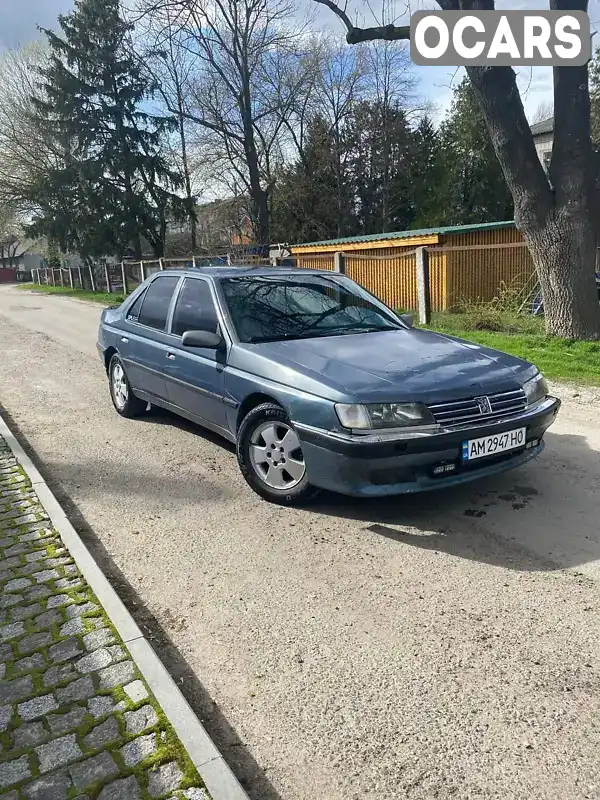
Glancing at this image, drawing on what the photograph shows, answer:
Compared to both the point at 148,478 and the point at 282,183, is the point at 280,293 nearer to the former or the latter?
the point at 148,478

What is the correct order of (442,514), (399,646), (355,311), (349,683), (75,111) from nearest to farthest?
(349,683), (399,646), (442,514), (355,311), (75,111)

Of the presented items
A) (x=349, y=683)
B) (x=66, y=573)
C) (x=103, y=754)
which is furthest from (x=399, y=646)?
(x=66, y=573)

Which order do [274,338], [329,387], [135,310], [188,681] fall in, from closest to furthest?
[188,681], [329,387], [274,338], [135,310]

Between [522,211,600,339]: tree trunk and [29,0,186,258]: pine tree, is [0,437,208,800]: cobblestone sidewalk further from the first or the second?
[29,0,186,258]: pine tree

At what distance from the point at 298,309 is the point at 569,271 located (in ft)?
21.0

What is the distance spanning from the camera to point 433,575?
335 centimetres

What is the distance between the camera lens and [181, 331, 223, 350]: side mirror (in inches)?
185

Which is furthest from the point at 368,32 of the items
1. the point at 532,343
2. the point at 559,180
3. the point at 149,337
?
the point at 149,337

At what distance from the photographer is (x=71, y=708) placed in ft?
7.79

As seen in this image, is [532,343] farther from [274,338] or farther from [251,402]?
[251,402]

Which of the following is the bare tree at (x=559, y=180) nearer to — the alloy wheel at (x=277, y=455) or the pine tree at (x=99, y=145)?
the alloy wheel at (x=277, y=455)

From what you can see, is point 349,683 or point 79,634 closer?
point 349,683

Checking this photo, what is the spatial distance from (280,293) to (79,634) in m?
3.17

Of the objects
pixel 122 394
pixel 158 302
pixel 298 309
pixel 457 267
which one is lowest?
pixel 122 394
